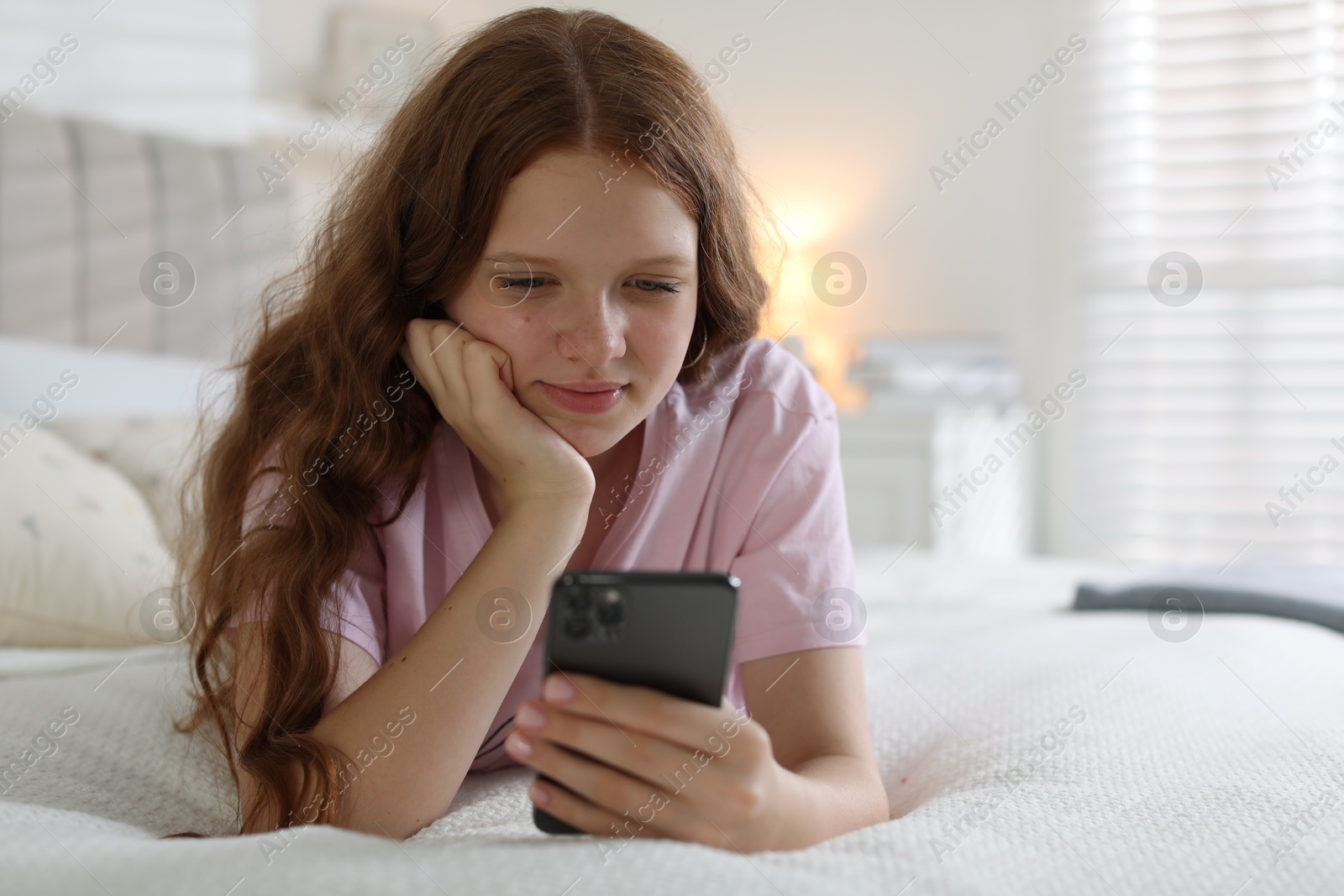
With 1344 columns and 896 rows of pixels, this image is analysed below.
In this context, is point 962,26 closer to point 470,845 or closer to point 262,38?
point 262,38

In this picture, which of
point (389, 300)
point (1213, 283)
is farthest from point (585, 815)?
point (1213, 283)

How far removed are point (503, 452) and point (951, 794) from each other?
393mm

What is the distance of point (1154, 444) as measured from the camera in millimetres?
2957

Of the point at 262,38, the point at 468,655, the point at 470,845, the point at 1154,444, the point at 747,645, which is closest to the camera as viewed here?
the point at 470,845

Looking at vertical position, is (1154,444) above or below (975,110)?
below

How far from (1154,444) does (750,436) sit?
239 centimetres

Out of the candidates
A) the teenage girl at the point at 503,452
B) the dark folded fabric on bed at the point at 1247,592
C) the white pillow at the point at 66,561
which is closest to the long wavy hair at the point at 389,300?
the teenage girl at the point at 503,452

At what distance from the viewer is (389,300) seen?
2.77 feet

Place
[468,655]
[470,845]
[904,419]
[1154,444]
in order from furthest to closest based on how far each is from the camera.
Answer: [1154,444], [904,419], [468,655], [470,845]

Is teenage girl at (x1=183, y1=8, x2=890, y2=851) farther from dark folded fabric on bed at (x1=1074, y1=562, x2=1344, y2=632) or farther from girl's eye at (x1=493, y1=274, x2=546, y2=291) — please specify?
dark folded fabric on bed at (x1=1074, y1=562, x2=1344, y2=632)

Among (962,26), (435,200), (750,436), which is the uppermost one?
(962,26)

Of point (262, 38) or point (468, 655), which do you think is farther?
point (262, 38)

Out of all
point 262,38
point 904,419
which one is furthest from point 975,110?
point 262,38

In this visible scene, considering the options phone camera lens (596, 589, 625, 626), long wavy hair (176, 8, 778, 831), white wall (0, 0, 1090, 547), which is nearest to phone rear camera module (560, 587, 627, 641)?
phone camera lens (596, 589, 625, 626)
